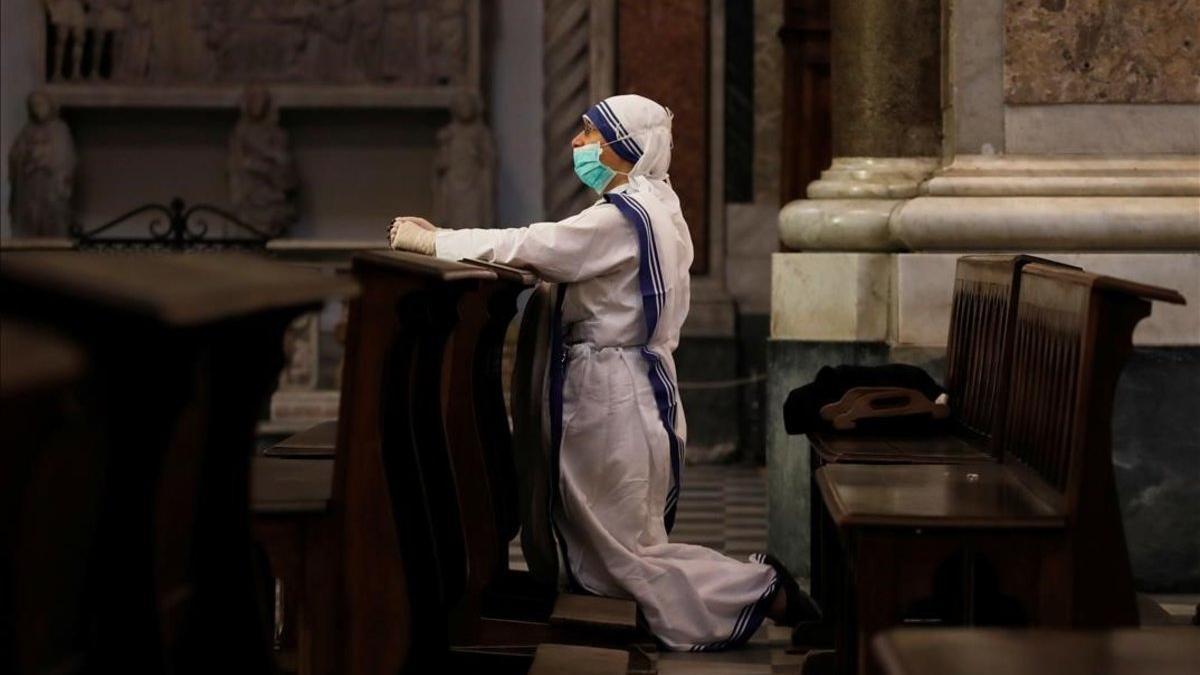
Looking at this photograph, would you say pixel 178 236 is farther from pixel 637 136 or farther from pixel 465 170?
pixel 637 136

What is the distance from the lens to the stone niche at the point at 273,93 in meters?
12.7

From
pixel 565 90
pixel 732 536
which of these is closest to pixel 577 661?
pixel 732 536

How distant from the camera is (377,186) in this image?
1323 cm

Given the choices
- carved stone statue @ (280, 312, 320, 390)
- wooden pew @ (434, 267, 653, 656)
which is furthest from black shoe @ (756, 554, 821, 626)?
carved stone statue @ (280, 312, 320, 390)

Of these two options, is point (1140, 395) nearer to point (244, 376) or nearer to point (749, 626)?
point (749, 626)

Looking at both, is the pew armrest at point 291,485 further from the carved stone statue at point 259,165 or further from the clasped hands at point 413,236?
the carved stone statue at point 259,165

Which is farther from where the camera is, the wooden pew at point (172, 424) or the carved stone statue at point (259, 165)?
the carved stone statue at point (259, 165)

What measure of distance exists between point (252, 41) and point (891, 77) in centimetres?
681

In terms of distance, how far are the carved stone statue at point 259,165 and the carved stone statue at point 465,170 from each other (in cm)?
101

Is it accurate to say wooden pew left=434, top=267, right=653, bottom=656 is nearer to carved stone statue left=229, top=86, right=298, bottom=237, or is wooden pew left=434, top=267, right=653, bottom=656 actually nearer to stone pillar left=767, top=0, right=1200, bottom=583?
stone pillar left=767, top=0, right=1200, bottom=583

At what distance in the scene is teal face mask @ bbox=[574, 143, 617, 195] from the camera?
19.6 ft

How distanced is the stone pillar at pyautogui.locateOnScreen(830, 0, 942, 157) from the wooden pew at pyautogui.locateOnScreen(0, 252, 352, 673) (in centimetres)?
468

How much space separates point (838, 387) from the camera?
530 centimetres

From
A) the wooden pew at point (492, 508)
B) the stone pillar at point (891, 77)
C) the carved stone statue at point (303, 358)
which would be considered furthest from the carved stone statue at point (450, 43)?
the wooden pew at point (492, 508)
